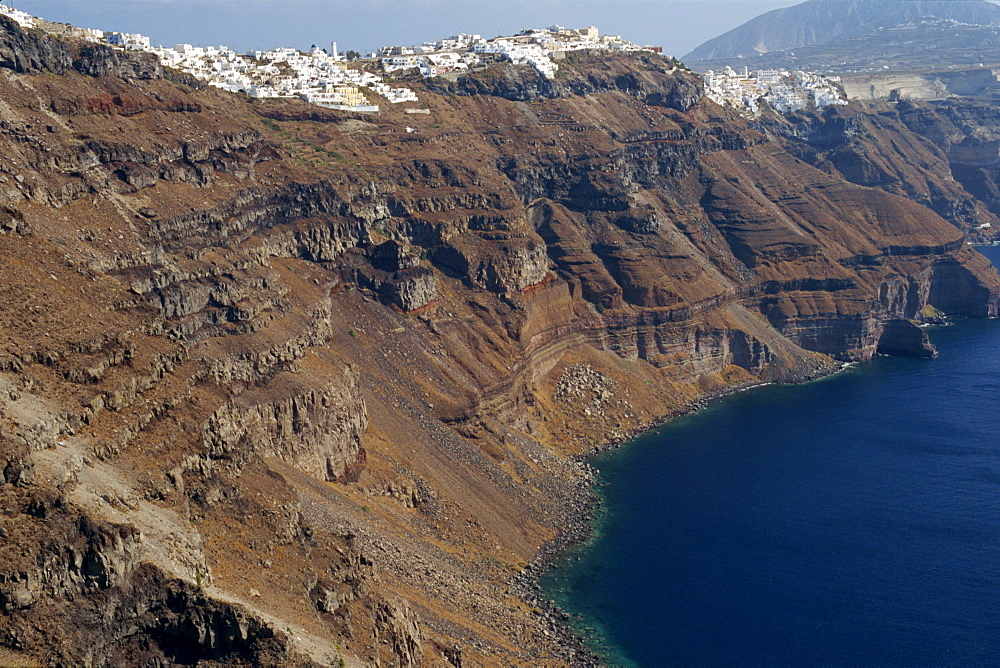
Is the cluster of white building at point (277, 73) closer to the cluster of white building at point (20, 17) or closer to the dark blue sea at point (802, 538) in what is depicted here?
the cluster of white building at point (20, 17)

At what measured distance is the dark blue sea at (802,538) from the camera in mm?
91375

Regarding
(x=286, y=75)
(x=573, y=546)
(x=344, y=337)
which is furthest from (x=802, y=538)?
(x=286, y=75)

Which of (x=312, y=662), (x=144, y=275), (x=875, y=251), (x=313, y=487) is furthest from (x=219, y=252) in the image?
(x=875, y=251)

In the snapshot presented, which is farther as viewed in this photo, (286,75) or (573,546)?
(286,75)

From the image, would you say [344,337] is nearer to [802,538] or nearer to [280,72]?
[802,538]

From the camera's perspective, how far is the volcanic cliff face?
55.5 m

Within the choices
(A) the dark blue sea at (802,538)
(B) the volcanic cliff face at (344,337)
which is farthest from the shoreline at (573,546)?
(A) the dark blue sea at (802,538)

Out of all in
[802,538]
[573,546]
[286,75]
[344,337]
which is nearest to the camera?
[573,546]

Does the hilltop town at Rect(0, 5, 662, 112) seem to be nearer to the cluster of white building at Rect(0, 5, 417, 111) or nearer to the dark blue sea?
the cluster of white building at Rect(0, 5, 417, 111)

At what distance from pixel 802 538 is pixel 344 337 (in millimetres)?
53554

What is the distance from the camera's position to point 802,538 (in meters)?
110

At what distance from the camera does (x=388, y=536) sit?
9281cm

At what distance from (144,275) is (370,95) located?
281ft

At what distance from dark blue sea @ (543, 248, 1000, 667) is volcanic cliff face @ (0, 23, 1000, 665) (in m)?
7.45
